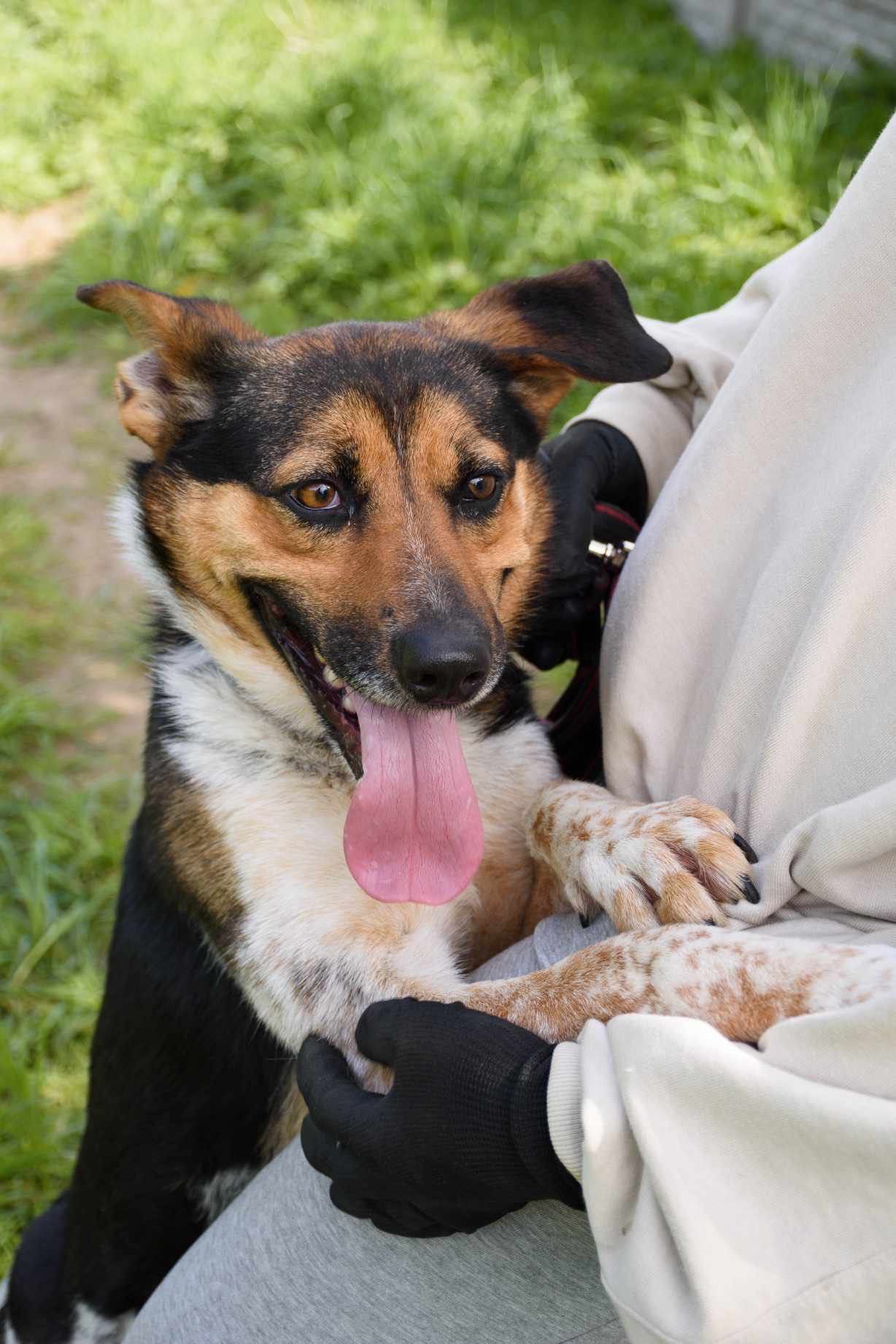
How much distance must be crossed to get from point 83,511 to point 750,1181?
536 centimetres

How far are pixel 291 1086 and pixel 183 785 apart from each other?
0.67 m

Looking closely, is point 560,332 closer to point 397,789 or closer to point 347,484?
point 347,484

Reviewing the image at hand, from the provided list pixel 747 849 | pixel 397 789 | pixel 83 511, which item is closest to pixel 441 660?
pixel 397 789

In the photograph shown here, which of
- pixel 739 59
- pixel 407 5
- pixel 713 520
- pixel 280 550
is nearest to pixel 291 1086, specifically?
pixel 280 550

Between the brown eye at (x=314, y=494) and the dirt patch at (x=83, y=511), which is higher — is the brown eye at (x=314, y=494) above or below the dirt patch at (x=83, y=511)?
above

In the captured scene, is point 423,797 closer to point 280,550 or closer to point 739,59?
point 280,550

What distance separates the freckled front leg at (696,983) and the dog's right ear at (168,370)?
54.0 inches

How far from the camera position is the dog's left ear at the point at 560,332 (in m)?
2.41

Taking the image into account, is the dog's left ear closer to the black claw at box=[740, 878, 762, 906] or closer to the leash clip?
the leash clip

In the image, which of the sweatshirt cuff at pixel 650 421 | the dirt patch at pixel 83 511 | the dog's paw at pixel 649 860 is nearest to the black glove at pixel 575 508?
the sweatshirt cuff at pixel 650 421

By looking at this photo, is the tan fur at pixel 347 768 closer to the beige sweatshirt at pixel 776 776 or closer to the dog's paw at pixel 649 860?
the dog's paw at pixel 649 860

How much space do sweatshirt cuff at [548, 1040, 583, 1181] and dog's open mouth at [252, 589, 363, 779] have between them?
3.12ft

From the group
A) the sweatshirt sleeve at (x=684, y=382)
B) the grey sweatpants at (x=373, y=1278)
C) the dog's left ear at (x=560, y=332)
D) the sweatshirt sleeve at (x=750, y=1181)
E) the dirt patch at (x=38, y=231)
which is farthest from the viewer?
the dirt patch at (x=38, y=231)

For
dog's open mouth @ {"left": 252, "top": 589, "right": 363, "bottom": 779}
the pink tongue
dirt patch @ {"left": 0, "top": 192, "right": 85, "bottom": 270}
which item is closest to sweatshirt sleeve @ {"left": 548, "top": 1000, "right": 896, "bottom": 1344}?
the pink tongue
